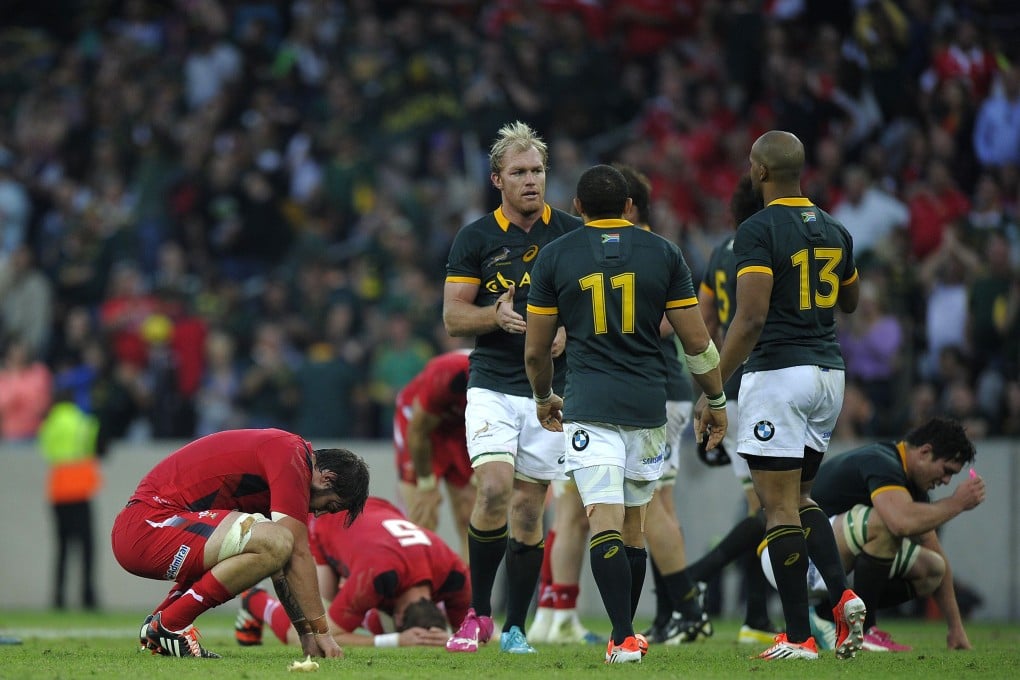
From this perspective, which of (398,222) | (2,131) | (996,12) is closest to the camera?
(996,12)

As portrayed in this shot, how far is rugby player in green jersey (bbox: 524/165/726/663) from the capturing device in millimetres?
6789

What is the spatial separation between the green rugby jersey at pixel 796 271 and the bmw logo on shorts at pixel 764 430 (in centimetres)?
29

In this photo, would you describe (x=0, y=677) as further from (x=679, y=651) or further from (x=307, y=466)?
(x=679, y=651)

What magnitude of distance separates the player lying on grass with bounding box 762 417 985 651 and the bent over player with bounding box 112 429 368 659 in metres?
2.71

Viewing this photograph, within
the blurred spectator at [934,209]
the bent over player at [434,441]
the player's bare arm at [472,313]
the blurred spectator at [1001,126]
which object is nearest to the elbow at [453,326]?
the player's bare arm at [472,313]

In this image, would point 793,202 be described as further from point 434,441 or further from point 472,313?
point 434,441

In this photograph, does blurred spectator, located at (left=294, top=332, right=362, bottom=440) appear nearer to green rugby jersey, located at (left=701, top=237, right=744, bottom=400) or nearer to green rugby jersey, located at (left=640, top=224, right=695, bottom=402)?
green rugby jersey, located at (left=640, top=224, right=695, bottom=402)

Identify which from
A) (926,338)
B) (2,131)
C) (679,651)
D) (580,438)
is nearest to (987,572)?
(926,338)

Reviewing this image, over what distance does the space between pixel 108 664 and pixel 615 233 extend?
3.14 m

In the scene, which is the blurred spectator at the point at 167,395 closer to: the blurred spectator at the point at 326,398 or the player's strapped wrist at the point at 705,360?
the blurred spectator at the point at 326,398

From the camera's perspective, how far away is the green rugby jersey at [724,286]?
345 inches

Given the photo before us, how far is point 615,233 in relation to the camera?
6.91 metres

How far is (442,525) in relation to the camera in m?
13.7

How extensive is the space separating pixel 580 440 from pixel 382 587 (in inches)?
94.6
